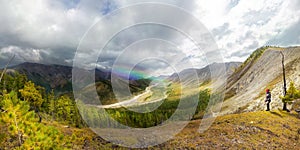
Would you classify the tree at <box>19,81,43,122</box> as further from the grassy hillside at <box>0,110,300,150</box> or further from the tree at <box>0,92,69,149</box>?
the tree at <box>0,92,69,149</box>

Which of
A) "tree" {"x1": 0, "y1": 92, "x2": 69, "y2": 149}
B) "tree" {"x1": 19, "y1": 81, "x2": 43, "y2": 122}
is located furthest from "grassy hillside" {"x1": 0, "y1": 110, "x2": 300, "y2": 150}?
"tree" {"x1": 19, "y1": 81, "x2": 43, "y2": 122}

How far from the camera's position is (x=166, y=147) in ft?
99.9

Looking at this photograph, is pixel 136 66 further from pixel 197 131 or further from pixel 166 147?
pixel 197 131

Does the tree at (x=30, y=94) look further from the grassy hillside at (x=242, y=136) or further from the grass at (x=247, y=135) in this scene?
the grass at (x=247, y=135)

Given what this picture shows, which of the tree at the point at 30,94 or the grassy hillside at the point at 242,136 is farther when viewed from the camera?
the tree at the point at 30,94

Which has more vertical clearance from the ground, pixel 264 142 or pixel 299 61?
pixel 299 61

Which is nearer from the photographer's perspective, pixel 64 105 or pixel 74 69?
pixel 74 69

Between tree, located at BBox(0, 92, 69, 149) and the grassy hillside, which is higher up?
tree, located at BBox(0, 92, 69, 149)

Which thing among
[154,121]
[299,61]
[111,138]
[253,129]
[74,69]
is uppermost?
[299,61]

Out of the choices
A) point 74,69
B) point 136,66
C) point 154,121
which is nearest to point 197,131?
point 136,66

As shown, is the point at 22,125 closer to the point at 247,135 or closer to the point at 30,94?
the point at 247,135

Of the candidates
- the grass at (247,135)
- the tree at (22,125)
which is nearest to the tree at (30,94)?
the grass at (247,135)

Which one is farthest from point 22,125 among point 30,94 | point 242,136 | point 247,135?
point 30,94

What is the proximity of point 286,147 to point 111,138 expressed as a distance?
968 inches
